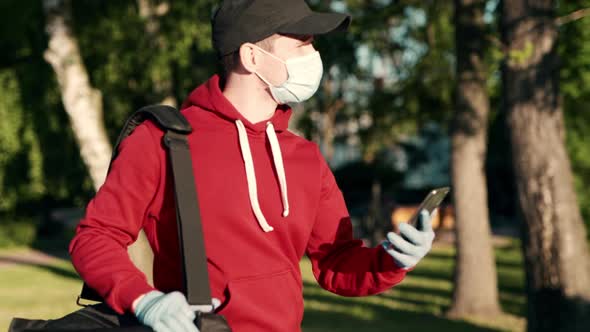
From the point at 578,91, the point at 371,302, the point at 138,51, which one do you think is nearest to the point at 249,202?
the point at 371,302

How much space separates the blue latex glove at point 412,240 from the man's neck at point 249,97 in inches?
21.5

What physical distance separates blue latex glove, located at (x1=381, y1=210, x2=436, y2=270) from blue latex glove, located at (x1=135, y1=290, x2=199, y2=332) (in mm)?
610

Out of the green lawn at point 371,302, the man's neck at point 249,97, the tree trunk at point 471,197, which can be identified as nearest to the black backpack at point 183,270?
the man's neck at point 249,97

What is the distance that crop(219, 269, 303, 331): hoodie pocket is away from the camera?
8.62ft

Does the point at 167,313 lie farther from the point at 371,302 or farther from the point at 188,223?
the point at 371,302

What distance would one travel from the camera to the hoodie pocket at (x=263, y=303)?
8.62ft

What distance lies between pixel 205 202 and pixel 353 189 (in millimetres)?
31251

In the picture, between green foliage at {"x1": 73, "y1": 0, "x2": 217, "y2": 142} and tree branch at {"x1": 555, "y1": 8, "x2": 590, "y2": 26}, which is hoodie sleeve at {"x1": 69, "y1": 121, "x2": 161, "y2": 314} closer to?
tree branch at {"x1": 555, "y1": 8, "x2": 590, "y2": 26}

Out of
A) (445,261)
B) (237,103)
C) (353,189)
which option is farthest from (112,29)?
(353,189)

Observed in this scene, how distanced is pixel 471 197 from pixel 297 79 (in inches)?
412

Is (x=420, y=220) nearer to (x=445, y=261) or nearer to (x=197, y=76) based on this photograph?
(x=197, y=76)

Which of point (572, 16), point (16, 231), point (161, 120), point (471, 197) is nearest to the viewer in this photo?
point (161, 120)

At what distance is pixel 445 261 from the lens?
22.8 m

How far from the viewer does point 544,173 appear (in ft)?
28.4
